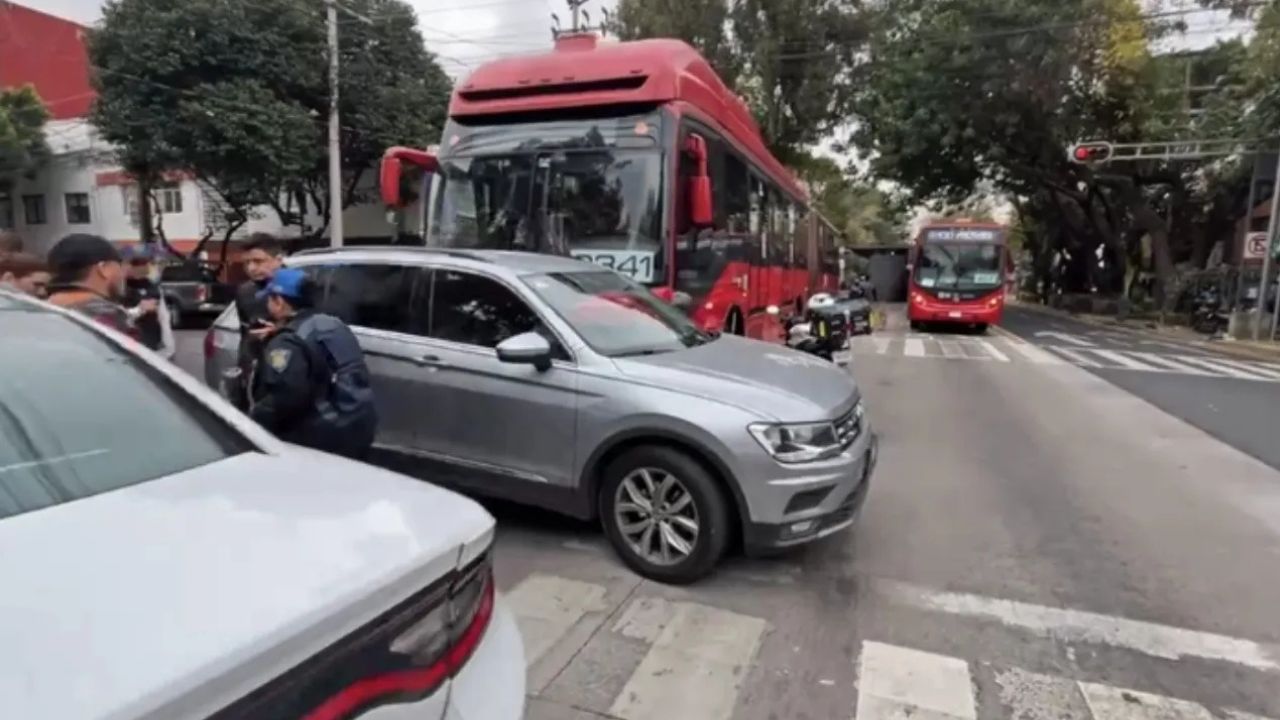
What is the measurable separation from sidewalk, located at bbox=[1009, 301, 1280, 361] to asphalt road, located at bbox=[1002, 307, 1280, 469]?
0.42 meters

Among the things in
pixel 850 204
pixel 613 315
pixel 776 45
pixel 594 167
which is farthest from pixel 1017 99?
pixel 850 204

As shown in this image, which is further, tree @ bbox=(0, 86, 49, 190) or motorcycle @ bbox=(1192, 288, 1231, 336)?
tree @ bbox=(0, 86, 49, 190)

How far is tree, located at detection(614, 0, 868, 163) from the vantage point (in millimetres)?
25422

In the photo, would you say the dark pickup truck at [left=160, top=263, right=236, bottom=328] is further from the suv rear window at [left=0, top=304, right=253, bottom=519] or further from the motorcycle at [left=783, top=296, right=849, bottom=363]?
the suv rear window at [left=0, top=304, right=253, bottom=519]

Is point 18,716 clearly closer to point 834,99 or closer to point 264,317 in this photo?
point 264,317

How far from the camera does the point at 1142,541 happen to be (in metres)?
4.72

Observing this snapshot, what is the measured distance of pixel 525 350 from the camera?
3.98m

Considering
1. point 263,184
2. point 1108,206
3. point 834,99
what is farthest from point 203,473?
point 1108,206

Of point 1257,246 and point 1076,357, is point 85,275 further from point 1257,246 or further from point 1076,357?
point 1257,246

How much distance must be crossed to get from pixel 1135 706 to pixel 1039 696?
0.34m

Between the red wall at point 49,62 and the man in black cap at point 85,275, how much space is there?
32426 mm

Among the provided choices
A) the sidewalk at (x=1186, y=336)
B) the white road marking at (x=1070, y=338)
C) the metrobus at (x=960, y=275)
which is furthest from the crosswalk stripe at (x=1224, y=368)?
the metrobus at (x=960, y=275)

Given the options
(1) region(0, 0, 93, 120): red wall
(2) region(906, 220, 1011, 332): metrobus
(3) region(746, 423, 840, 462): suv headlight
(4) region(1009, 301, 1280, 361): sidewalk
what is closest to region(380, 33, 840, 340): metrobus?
(3) region(746, 423, 840, 462): suv headlight

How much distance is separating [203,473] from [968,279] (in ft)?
72.9
